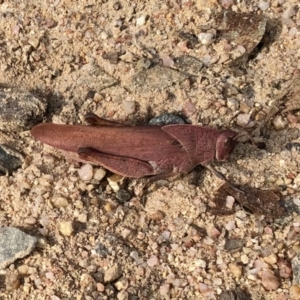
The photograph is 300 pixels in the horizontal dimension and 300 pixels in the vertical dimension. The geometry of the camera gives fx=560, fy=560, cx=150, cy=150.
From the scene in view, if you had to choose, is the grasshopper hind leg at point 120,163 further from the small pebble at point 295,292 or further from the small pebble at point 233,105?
the small pebble at point 295,292

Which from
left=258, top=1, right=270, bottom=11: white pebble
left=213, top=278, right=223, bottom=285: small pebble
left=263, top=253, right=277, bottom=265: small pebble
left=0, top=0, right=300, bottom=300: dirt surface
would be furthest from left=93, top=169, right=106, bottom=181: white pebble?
left=258, top=1, right=270, bottom=11: white pebble

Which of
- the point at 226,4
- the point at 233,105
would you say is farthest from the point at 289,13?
the point at 233,105

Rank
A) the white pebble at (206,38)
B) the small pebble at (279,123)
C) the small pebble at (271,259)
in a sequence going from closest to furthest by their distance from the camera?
the small pebble at (271,259)
the small pebble at (279,123)
the white pebble at (206,38)

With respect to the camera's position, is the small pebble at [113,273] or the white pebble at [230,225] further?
the white pebble at [230,225]

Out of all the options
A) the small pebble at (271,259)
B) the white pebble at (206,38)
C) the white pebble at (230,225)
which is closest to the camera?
the small pebble at (271,259)

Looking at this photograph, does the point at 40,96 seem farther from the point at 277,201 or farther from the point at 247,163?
the point at 277,201

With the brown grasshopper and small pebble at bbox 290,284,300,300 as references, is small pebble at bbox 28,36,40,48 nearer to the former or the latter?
the brown grasshopper

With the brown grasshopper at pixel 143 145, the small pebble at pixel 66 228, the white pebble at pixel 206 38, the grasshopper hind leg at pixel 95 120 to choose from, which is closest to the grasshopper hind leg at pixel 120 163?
the brown grasshopper at pixel 143 145

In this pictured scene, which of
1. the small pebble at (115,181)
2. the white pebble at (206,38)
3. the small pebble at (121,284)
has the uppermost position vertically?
the white pebble at (206,38)
